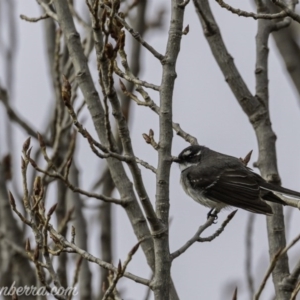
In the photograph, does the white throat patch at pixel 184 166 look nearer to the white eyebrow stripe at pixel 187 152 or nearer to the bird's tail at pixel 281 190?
the white eyebrow stripe at pixel 187 152

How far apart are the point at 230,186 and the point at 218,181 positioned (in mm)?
139

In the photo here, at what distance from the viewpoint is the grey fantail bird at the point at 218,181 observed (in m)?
4.74

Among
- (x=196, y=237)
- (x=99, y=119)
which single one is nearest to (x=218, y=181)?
(x=99, y=119)

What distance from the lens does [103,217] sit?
6.14 metres

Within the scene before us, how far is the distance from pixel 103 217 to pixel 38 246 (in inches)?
123

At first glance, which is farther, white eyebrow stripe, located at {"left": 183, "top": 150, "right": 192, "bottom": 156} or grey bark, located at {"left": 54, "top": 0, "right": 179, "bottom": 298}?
white eyebrow stripe, located at {"left": 183, "top": 150, "right": 192, "bottom": 156}

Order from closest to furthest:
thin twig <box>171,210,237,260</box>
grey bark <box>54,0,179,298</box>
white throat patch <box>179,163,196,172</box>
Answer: thin twig <box>171,210,237,260</box> < grey bark <box>54,0,179,298</box> < white throat patch <box>179,163,196,172</box>

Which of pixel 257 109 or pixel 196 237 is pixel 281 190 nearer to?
pixel 257 109

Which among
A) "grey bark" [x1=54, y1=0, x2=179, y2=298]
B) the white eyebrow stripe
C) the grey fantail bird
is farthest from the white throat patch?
"grey bark" [x1=54, y1=0, x2=179, y2=298]

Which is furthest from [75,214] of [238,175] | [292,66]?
[292,66]

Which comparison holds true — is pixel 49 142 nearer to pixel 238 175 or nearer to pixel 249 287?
pixel 238 175

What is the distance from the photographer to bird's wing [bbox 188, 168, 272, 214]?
15.6 ft

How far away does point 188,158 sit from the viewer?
5.25 metres

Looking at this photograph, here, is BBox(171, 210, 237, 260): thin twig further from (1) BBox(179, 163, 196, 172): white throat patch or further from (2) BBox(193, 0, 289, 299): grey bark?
(1) BBox(179, 163, 196, 172): white throat patch
